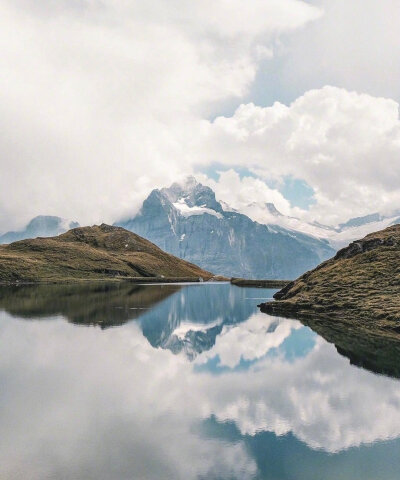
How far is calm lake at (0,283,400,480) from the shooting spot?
3119 centimetres

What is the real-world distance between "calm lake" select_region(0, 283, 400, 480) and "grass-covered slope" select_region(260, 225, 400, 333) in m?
18.5

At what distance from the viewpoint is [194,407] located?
148ft

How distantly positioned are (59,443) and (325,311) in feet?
320

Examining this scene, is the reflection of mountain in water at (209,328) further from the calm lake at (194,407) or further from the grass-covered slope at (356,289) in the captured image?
the grass-covered slope at (356,289)

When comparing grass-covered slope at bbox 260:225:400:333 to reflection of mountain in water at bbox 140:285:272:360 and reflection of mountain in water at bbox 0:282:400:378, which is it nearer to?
reflection of mountain in water at bbox 0:282:400:378

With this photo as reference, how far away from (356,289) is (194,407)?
90.3 m

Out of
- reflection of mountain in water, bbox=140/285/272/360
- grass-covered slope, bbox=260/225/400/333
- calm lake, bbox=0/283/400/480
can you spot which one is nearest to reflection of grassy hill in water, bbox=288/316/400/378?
calm lake, bbox=0/283/400/480

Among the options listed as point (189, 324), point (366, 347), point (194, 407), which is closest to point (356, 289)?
point (366, 347)

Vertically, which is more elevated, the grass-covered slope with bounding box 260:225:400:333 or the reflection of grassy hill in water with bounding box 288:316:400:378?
the grass-covered slope with bounding box 260:225:400:333

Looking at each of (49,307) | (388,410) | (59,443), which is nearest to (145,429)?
(59,443)

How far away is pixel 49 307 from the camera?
13850 cm

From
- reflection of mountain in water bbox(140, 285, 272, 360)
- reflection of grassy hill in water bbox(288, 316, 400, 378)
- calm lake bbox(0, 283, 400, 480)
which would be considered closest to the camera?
calm lake bbox(0, 283, 400, 480)

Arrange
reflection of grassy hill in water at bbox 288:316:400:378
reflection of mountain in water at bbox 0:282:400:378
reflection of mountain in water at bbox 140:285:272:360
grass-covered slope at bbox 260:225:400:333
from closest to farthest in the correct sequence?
reflection of grassy hill in water at bbox 288:316:400:378, reflection of mountain in water at bbox 0:282:400:378, reflection of mountain in water at bbox 140:285:272:360, grass-covered slope at bbox 260:225:400:333

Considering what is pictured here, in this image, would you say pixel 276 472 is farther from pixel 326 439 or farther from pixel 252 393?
pixel 252 393
